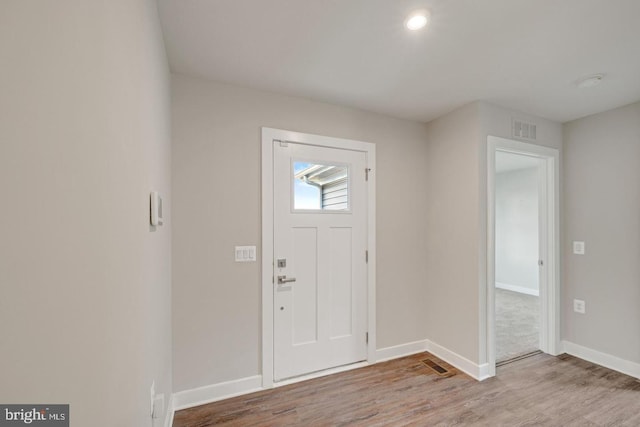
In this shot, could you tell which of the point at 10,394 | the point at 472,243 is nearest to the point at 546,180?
the point at 472,243

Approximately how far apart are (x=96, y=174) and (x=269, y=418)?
6.80 ft

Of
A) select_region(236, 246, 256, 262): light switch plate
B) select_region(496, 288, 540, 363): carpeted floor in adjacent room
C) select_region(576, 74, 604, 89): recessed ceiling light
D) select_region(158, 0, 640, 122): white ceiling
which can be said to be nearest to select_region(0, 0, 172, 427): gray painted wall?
select_region(158, 0, 640, 122): white ceiling

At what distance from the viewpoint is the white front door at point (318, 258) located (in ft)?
8.15

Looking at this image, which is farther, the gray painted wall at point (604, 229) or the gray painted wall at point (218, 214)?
the gray painted wall at point (604, 229)

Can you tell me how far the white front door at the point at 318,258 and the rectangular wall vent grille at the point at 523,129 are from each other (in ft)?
4.98

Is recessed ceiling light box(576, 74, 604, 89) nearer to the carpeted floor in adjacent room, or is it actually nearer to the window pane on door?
the window pane on door

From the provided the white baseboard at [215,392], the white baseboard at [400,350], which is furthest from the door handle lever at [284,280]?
the white baseboard at [400,350]

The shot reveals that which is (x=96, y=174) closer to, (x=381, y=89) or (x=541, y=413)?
(x=381, y=89)

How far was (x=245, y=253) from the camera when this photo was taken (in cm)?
235

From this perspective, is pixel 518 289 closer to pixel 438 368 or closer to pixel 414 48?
pixel 438 368

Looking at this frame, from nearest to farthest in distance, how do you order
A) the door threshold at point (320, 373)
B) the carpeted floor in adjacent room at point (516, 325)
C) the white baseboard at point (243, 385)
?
the white baseboard at point (243, 385), the door threshold at point (320, 373), the carpeted floor in adjacent room at point (516, 325)

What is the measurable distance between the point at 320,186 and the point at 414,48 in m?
1.33

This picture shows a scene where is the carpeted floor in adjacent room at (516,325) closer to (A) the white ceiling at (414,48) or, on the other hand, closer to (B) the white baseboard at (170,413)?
(A) the white ceiling at (414,48)

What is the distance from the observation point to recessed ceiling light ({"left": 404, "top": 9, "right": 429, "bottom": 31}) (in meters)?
1.54
